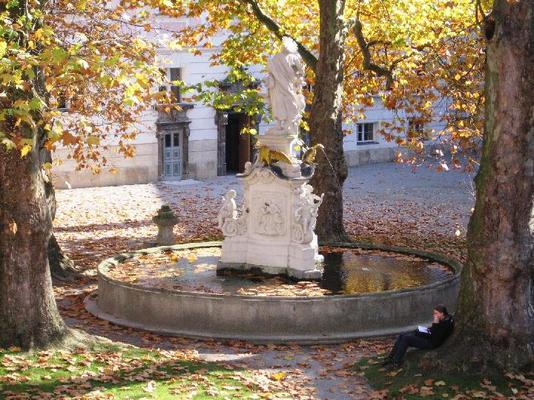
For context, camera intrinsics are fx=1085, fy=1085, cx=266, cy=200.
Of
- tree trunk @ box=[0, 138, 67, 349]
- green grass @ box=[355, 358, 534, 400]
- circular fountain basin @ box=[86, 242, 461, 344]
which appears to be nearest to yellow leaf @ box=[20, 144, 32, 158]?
tree trunk @ box=[0, 138, 67, 349]

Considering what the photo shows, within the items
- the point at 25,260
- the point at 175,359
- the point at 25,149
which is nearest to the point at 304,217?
the point at 175,359

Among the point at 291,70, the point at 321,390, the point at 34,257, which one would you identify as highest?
the point at 291,70

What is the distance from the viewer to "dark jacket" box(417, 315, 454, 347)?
551 inches

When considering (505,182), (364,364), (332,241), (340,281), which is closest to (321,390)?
(364,364)

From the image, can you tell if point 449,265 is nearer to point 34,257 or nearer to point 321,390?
point 321,390

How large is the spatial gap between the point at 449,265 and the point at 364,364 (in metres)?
5.89

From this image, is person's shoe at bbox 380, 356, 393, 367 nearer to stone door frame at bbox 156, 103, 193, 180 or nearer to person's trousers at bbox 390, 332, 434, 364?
person's trousers at bbox 390, 332, 434, 364

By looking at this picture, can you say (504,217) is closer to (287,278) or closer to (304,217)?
(304,217)

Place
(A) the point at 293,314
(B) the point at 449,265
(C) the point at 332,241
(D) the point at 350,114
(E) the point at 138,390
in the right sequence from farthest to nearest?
(D) the point at 350,114, (C) the point at 332,241, (B) the point at 449,265, (A) the point at 293,314, (E) the point at 138,390

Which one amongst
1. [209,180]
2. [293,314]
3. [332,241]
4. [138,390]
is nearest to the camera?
[138,390]

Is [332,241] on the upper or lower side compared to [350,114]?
lower

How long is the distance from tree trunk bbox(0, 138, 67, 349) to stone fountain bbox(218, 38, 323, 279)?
4.96 m

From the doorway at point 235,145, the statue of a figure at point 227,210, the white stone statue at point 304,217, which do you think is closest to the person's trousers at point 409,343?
the white stone statue at point 304,217

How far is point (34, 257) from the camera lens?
567 inches
